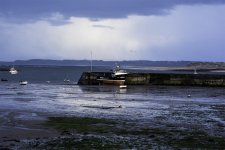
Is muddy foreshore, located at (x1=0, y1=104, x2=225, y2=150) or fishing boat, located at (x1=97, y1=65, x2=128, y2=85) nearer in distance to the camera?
muddy foreshore, located at (x1=0, y1=104, x2=225, y2=150)

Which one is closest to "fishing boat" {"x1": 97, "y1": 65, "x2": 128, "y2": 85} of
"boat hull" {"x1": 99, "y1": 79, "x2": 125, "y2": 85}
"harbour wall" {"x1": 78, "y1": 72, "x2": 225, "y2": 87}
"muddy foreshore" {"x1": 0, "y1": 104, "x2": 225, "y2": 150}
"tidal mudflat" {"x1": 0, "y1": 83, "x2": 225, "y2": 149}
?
"boat hull" {"x1": 99, "y1": 79, "x2": 125, "y2": 85}

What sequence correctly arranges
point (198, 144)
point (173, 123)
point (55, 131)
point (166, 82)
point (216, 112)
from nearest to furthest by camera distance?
point (198, 144)
point (55, 131)
point (173, 123)
point (216, 112)
point (166, 82)

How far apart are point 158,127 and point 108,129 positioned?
2.88 m

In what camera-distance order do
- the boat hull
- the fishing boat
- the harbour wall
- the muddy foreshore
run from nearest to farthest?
the muddy foreshore
the harbour wall
the boat hull
the fishing boat

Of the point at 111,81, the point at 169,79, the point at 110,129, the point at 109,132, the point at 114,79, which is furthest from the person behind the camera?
the point at 111,81

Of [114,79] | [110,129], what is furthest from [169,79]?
[110,129]

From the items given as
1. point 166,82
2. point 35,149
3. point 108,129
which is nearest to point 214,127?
point 108,129

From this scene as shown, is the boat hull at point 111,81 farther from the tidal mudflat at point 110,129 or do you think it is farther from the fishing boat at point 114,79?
the tidal mudflat at point 110,129

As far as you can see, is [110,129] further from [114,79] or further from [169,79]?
[114,79]

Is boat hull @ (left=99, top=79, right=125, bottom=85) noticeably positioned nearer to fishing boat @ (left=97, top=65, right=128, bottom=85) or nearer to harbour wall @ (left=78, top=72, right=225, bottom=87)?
fishing boat @ (left=97, top=65, right=128, bottom=85)

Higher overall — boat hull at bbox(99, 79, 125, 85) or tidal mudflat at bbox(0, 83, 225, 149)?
tidal mudflat at bbox(0, 83, 225, 149)

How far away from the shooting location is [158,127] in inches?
992

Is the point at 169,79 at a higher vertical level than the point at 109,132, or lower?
lower

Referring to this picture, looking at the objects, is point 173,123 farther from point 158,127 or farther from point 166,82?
point 166,82
